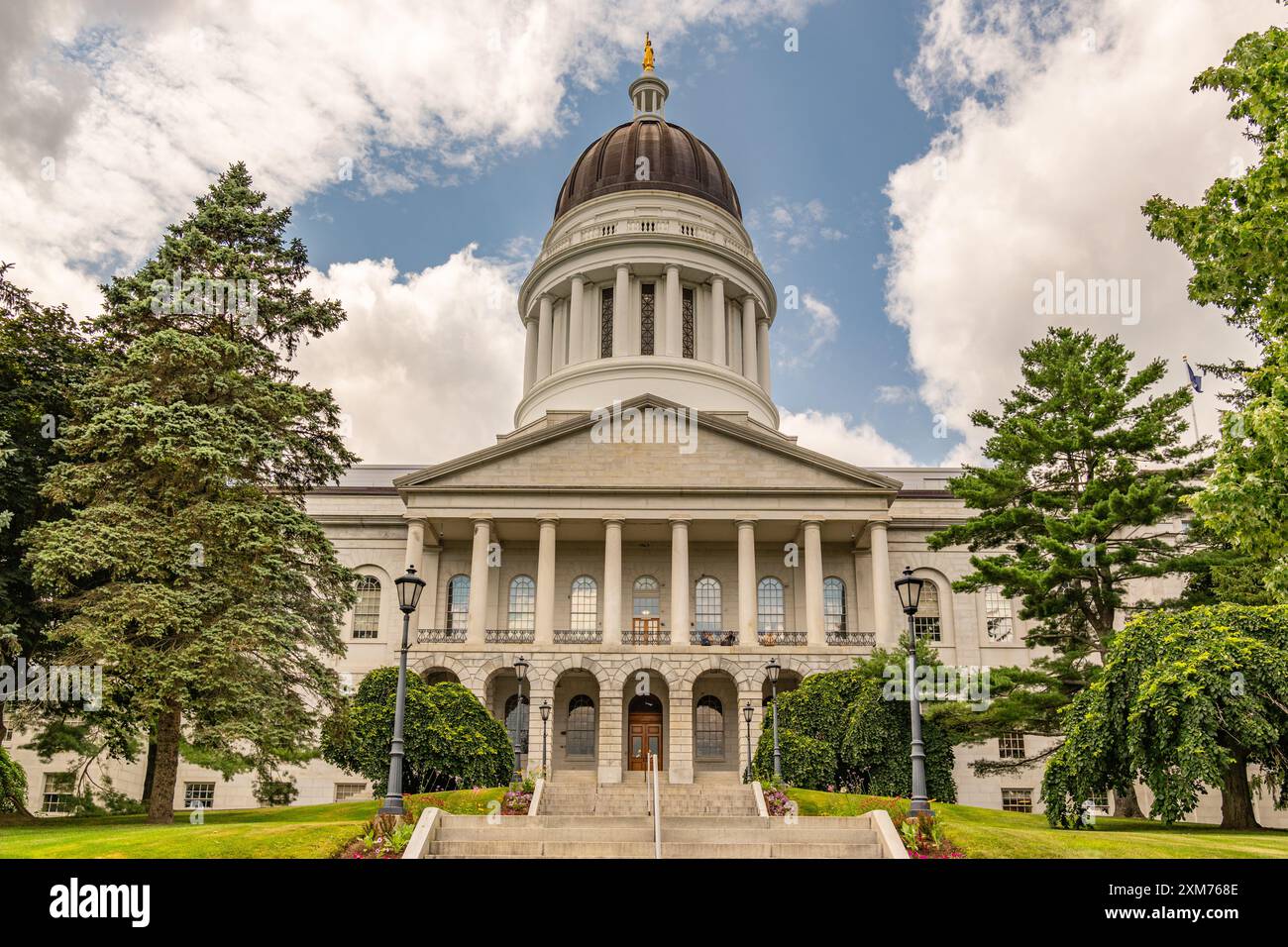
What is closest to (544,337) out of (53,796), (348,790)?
(348,790)

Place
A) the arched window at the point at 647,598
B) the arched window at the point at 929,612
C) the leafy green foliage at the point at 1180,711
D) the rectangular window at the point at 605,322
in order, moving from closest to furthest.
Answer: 1. the leafy green foliage at the point at 1180,711
2. the arched window at the point at 647,598
3. the arched window at the point at 929,612
4. the rectangular window at the point at 605,322

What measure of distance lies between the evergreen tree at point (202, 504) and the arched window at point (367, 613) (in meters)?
16.3

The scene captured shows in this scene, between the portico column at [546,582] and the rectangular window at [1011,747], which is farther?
the rectangular window at [1011,747]

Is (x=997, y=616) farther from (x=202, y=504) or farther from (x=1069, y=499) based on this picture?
(x=202, y=504)

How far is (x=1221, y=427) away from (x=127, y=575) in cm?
2256

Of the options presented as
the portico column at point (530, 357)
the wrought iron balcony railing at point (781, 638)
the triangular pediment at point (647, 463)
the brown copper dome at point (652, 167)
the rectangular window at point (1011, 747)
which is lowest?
the rectangular window at point (1011, 747)

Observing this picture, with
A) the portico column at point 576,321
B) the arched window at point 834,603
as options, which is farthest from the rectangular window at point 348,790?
the portico column at point 576,321

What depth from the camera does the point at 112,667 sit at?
21656mm

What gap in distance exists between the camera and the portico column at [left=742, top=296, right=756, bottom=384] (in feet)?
184

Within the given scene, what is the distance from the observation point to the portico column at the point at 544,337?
56281 millimetres

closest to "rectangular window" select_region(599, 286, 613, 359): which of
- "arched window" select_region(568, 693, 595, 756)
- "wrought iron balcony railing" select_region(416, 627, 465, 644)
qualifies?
"wrought iron balcony railing" select_region(416, 627, 465, 644)

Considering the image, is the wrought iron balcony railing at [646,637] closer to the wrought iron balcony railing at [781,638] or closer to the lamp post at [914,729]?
the wrought iron balcony railing at [781,638]

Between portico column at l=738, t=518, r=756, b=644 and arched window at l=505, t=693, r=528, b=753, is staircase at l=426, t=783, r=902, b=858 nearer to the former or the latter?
arched window at l=505, t=693, r=528, b=753
